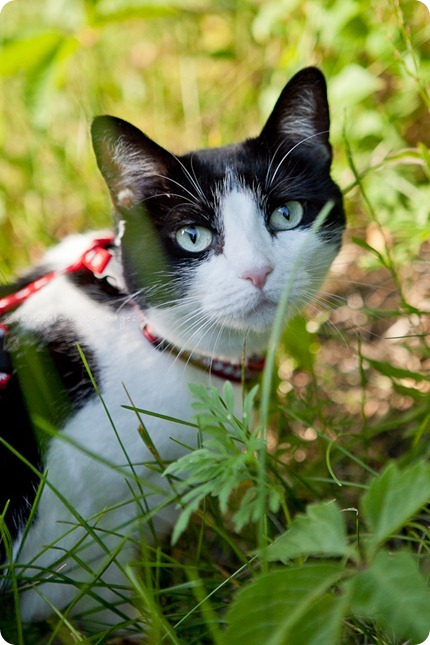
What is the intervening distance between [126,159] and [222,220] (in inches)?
8.3

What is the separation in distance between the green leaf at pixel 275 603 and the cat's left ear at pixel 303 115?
82cm

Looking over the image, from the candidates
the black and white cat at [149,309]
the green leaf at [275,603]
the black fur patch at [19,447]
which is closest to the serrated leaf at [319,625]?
the green leaf at [275,603]

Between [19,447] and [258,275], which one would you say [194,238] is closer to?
[258,275]

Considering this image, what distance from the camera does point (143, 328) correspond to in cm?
120

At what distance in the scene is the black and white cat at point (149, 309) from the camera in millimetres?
1093

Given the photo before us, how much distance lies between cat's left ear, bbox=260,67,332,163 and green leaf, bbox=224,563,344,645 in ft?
2.70

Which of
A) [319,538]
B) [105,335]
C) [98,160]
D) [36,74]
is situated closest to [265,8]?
[36,74]

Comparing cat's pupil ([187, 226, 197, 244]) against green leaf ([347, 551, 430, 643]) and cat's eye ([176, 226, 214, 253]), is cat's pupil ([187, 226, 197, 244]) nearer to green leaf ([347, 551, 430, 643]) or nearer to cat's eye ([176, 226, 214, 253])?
cat's eye ([176, 226, 214, 253])

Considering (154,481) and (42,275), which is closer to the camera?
(154,481)

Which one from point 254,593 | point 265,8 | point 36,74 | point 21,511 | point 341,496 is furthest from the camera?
point 265,8

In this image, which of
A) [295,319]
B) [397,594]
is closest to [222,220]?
[295,319]

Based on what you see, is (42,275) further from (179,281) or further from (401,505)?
(401,505)

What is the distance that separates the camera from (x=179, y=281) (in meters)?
1.13

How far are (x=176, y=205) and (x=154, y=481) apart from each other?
19.7 inches
